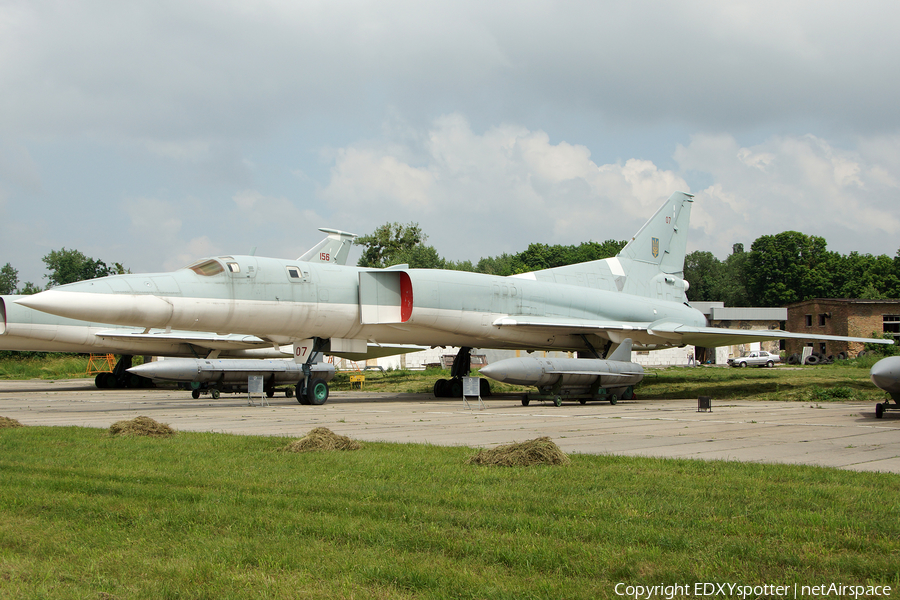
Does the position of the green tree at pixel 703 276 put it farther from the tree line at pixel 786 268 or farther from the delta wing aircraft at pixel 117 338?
the delta wing aircraft at pixel 117 338

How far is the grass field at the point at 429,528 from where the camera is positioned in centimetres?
328

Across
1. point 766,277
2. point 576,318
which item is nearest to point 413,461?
point 576,318

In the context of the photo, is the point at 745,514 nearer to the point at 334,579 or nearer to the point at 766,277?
the point at 334,579

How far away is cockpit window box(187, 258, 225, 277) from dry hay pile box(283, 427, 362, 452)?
779 cm

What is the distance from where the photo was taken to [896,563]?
3.35 metres

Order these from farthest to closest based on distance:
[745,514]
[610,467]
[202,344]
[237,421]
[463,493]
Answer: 1. [202,344]
2. [237,421]
3. [610,467]
4. [463,493]
5. [745,514]

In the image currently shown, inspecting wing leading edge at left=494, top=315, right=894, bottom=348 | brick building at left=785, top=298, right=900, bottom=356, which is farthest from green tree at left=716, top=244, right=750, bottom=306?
wing leading edge at left=494, top=315, right=894, bottom=348

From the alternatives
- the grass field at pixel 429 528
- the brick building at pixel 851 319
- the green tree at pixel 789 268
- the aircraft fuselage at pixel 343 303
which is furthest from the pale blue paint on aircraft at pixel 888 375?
the green tree at pixel 789 268

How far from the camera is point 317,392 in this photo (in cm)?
1633

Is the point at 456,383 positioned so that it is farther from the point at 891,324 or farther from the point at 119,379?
the point at 891,324

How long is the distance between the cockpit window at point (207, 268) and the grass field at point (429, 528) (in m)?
8.38

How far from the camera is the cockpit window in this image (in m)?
14.5

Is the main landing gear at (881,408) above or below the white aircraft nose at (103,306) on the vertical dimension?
below

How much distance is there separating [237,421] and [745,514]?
9306mm
